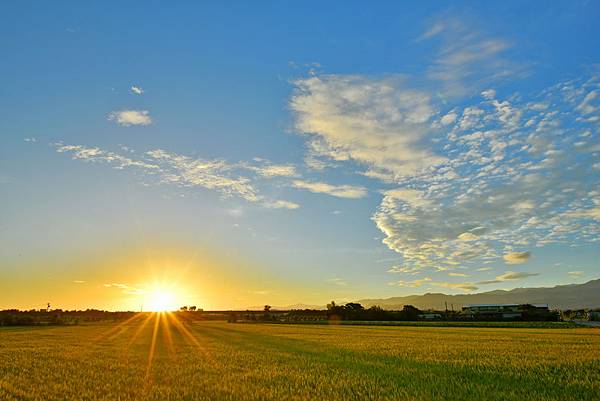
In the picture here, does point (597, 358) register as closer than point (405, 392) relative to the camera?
No

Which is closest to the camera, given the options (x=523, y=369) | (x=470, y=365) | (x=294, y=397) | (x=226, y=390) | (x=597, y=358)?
(x=294, y=397)

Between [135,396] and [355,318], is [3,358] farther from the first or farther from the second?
[355,318]

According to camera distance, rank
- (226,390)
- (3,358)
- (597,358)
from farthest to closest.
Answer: (3,358)
(597,358)
(226,390)

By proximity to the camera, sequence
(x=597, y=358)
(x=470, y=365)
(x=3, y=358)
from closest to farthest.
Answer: (x=470, y=365) < (x=597, y=358) < (x=3, y=358)

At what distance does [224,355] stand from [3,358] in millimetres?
11773

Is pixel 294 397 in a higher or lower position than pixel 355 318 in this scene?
lower

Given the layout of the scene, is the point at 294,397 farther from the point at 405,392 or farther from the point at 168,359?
the point at 168,359

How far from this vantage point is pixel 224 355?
78.9 feet

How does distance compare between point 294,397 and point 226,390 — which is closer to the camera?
point 294,397

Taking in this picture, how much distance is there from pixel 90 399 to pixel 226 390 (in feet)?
11.8

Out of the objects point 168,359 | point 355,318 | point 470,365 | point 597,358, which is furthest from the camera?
point 355,318

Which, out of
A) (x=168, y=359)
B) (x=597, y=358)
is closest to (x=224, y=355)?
(x=168, y=359)

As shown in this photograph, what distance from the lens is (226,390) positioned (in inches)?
497

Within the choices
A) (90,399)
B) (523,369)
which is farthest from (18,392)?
(523,369)
